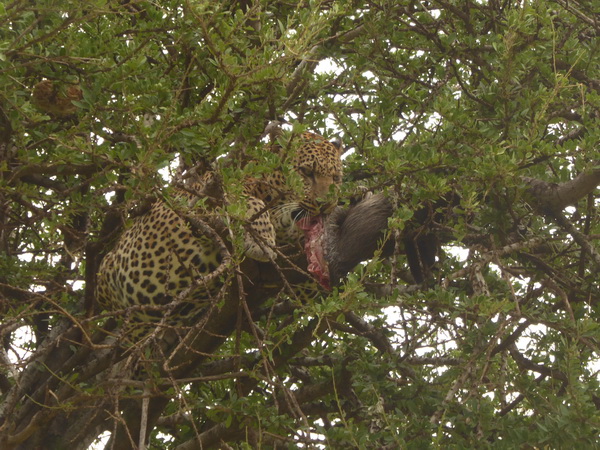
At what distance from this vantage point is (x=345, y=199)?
440cm

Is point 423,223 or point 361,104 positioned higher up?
point 361,104

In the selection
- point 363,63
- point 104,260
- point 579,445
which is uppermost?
point 363,63

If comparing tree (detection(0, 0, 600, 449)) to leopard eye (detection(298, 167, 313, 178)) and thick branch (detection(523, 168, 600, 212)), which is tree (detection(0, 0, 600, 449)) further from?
leopard eye (detection(298, 167, 313, 178))

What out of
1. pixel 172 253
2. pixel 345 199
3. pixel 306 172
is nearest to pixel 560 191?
pixel 345 199

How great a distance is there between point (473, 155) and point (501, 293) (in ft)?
3.11

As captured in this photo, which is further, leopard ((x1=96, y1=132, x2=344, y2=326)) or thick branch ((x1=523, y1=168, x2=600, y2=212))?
leopard ((x1=96, y1=132, x2=344, y2=326))

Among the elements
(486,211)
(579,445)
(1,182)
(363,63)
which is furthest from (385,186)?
(1,182)

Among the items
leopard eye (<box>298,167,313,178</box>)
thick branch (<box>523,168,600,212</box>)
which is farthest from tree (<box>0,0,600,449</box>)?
leopard eye (<box>298,167,313,178</box>)

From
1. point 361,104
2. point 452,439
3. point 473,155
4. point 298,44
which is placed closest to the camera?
point 298,44

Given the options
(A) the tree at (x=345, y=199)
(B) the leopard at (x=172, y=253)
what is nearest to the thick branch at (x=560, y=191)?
(A) the tree at (x=345, y=199)

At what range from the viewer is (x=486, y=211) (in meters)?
4.75

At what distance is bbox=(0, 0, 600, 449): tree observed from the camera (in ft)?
12.3

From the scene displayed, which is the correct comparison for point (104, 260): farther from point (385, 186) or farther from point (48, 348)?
point (385, 186)

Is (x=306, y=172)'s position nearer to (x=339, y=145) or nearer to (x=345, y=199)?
(x=339, y=145)
